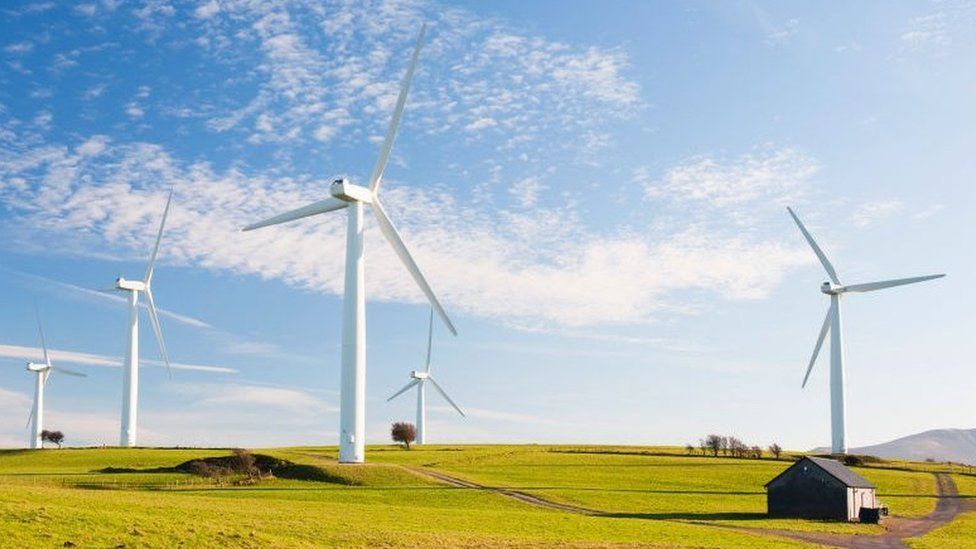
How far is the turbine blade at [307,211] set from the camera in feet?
308

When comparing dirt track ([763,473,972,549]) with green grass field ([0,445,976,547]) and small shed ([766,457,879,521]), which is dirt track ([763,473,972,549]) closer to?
green grass field ([0,445,976,547])

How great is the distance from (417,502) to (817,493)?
33691 millimetres

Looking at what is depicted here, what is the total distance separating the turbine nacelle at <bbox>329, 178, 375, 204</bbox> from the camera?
90062 millimetres

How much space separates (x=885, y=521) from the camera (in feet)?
248

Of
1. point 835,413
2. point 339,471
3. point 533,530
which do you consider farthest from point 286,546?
point 835,413

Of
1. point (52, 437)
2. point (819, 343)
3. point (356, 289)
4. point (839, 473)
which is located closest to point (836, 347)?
point (819, 343)

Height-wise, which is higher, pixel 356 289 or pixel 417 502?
pixel 356 289

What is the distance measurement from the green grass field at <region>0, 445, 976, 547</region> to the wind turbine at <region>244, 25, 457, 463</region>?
149 inches

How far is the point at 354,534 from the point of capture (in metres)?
49.8

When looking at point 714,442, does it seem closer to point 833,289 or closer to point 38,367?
point 833,289

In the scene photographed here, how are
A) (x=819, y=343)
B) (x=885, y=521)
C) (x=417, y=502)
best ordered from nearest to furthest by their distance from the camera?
(x=417, y=502)
(x=885, y=521)
(x=819, y=343)

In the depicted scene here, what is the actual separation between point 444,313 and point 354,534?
30964 mm

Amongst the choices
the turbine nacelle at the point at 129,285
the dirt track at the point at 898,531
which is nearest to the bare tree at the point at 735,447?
the dirt track at the point at 898,531

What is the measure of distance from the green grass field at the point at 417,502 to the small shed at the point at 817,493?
2.43 meters
